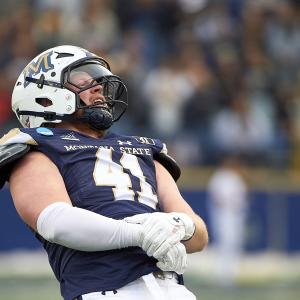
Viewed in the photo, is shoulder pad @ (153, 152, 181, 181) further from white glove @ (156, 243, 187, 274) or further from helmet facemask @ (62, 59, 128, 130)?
white glove @ (156, 243, 187, 274)

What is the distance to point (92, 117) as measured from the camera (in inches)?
168

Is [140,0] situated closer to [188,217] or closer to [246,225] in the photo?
[246,225]

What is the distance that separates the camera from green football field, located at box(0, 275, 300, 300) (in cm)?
1146

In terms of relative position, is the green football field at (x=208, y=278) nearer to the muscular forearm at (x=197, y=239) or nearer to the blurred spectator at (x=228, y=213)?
the blurred spectator at (x=228, y=213)

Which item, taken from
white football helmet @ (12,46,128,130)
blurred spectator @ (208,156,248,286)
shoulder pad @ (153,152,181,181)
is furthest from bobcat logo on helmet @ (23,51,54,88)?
blurred spectator @ (208,156,248,286)

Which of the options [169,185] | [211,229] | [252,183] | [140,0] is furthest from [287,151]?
[169,185]

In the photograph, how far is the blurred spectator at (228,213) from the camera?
46.3 ft

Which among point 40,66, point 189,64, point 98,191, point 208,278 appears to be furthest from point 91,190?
point 189,64

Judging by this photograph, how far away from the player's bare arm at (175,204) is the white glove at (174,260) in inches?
6.6

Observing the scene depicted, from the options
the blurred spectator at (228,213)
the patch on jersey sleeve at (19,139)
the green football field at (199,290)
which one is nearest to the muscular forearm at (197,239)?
the patch on jersey sleeve at (19,139)

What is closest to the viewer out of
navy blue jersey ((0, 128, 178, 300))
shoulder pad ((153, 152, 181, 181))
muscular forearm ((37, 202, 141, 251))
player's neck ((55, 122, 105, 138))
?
muscular forearm ((37, 202, 141, 251))

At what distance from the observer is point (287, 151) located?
14.6 metres

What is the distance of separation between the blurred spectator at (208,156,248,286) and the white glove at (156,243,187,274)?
1005 centimetres

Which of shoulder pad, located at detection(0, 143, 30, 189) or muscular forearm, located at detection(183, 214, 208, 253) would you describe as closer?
shoulder pad, located at detection(0, 143, 30, 189)
